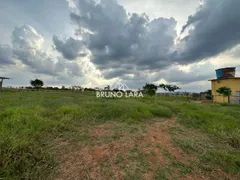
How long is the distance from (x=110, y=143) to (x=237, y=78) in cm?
1613

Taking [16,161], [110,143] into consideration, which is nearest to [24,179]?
[16,161]

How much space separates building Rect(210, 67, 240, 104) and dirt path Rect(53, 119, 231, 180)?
1439 cm

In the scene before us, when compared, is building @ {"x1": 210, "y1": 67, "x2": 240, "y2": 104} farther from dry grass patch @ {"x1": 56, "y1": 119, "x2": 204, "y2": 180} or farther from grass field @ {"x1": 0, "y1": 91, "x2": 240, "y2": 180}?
dry grass patch @ {"x1": 56, "y1": 119, "x2": 204, "y2": 180}

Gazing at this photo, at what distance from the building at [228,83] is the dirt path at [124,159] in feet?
47.2

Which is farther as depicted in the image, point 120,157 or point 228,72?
point 228,72

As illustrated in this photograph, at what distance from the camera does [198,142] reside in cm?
270

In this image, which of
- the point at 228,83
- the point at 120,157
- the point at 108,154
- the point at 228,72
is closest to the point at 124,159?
the point at 120,157

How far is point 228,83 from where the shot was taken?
13086mm

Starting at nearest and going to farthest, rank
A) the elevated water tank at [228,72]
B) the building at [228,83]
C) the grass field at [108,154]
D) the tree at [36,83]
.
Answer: the grass field at [108,154]
the building at [228,83]
the elevated water tank at [228,72]
the tree at [36,83]

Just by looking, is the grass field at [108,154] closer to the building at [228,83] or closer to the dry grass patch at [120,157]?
the dry grass patch at [120,157]

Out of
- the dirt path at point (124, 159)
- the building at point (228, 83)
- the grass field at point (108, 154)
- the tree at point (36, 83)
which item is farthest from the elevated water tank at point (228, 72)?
the tree at point (36, 83)

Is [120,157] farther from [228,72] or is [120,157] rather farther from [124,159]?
[228,72]

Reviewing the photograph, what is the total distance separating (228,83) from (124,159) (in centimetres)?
1621

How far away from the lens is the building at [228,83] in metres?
12.5
